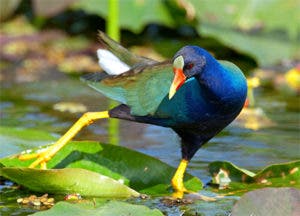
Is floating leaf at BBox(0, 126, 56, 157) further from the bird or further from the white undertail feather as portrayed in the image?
the white undertail feather

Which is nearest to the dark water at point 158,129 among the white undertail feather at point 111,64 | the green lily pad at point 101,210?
the green lily pad at point 101,210

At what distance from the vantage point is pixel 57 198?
3305mm

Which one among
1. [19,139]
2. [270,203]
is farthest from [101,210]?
[19,139]

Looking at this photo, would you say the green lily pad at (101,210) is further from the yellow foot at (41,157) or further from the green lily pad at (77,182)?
the yellow foot at (41,157)

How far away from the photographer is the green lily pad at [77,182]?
A: 319 cm

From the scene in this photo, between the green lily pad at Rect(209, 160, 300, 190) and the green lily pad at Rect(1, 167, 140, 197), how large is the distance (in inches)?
15.9

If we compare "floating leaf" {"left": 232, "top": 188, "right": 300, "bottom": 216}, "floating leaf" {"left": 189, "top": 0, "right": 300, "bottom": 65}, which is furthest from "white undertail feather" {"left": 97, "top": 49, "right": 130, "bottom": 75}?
"floating leaf" {"left": 189, "top": 0, "right": 300, "bottom": 65}

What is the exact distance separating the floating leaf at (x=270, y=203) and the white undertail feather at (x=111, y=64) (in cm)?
126

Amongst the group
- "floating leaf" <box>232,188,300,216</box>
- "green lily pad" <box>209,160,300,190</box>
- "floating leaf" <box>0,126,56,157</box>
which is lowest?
"floating leaf" <box>0,126,56,157</box>

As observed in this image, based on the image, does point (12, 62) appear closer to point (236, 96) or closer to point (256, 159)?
point (256, 159)

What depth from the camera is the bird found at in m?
3.15

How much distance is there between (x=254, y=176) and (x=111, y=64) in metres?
0.89

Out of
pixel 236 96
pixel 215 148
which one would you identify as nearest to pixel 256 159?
pixel 215 148

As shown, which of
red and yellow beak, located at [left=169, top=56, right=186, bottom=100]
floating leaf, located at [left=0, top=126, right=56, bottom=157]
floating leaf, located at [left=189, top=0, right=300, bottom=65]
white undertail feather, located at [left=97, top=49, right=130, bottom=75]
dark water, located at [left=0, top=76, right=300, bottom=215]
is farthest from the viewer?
floating leaf, located at [left=189, top=0, right=300, bottom=65]
